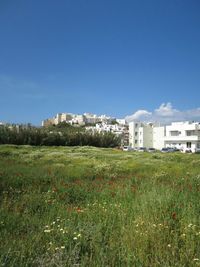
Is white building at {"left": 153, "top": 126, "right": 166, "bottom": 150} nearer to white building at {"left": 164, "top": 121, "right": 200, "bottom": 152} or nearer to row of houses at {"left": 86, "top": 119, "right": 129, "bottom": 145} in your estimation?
white building at {"left": 164, "top": 121, "right": 200, "bottom": 152}

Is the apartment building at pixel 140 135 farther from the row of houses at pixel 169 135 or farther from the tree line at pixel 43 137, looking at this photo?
the tree line at pixel 43 137

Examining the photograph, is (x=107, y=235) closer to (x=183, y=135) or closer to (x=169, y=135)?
(x=183, y=135)

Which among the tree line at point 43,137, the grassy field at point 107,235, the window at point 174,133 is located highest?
the window at point 174,133

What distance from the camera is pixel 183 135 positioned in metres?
91.2

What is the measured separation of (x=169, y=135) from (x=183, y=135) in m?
7.07

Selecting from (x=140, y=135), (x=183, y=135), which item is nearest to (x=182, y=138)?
(x=183, y=135)

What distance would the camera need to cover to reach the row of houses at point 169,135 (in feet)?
290

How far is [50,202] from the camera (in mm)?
9039

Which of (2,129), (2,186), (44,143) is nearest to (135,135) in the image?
(44,143)

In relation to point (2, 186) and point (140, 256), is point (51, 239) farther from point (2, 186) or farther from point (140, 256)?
point (2, 186)

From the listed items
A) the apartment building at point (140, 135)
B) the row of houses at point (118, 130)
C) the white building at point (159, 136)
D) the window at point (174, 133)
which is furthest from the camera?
the row of houses at point (118, 130)

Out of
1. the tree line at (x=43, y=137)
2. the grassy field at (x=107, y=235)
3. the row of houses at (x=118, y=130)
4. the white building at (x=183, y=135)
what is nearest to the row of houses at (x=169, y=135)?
the white building at (x=183, y=135)

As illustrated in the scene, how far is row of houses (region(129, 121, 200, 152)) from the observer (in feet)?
290

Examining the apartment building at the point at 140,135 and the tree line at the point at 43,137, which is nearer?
the tree line at the point at 43,137
